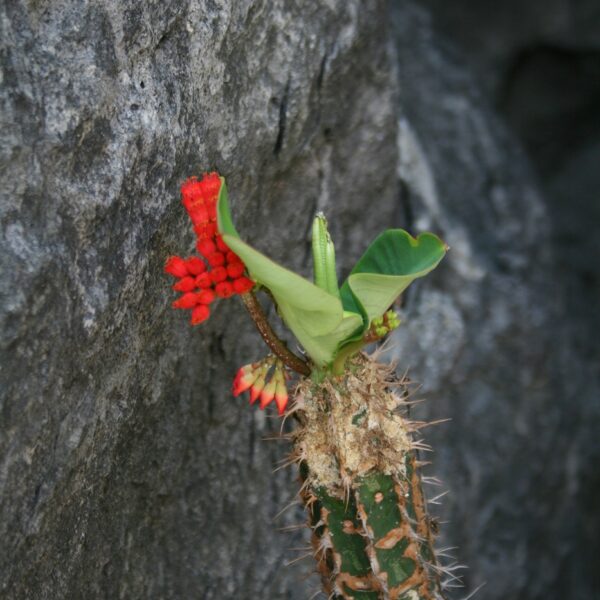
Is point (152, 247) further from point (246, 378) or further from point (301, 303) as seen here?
point (301, 303)

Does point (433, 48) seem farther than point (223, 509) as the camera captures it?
Yes

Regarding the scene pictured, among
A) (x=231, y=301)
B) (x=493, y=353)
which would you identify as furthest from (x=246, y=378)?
(x=493, y=353)

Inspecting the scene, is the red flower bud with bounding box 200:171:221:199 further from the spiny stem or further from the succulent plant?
the spiny stem

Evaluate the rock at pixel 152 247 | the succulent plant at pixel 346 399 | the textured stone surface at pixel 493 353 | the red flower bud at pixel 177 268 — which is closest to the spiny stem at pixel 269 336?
the succulent plant at pixel 346 399

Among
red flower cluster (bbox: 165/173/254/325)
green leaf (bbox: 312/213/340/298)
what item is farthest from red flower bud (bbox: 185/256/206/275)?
green leaf (bbox: 312/213/340/298)

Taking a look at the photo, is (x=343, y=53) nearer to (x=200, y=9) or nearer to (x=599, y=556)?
(x=200, y=9)

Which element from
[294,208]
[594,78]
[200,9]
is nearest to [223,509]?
[294,208]
